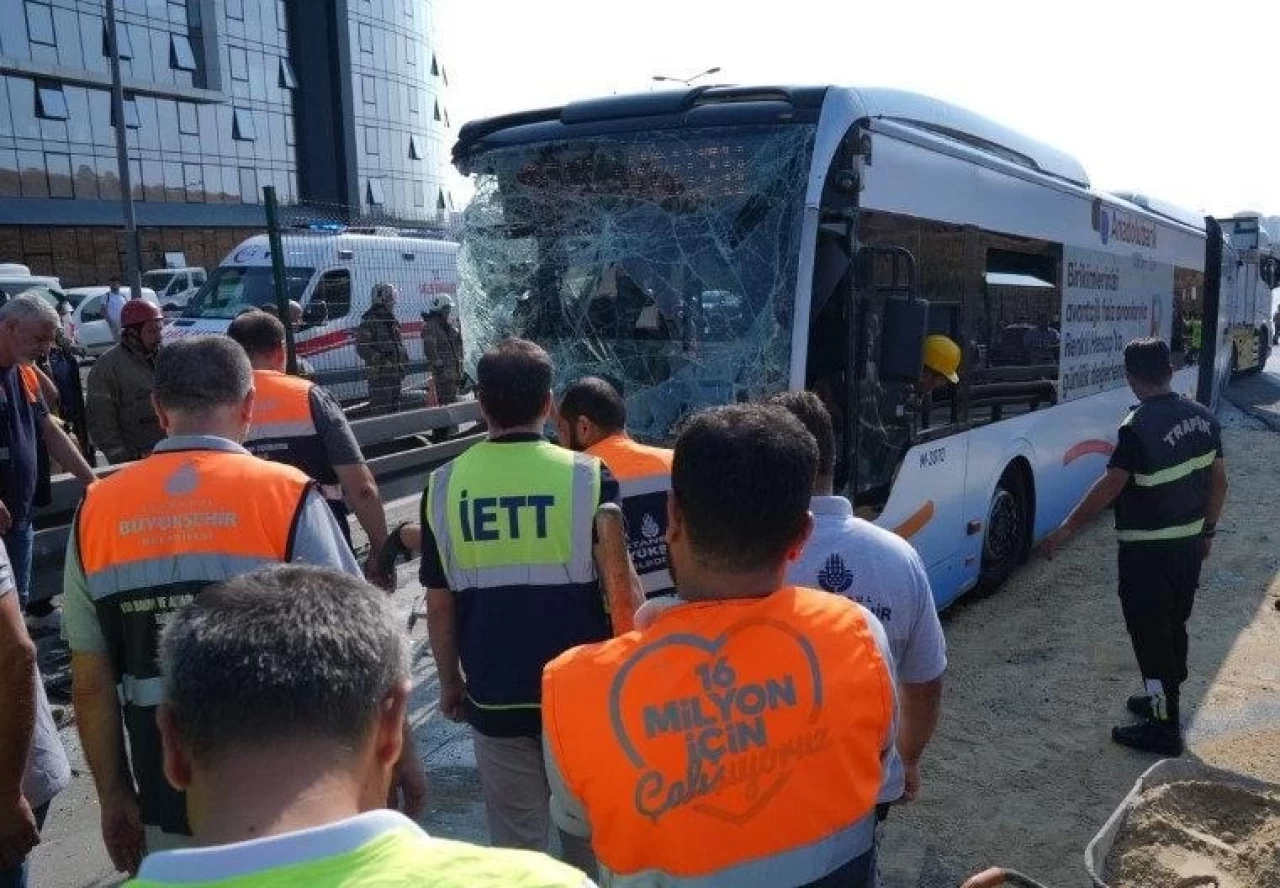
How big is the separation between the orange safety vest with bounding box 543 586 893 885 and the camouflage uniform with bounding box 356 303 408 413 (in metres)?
11.4

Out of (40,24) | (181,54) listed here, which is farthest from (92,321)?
(181,54)

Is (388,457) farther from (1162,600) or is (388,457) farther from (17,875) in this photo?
(17,875)

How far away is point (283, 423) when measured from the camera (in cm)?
441

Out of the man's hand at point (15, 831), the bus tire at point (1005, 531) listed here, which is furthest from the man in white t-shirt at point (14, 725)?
the bus tire at point (1005, 531)

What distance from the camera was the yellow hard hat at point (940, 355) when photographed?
20.2 feet

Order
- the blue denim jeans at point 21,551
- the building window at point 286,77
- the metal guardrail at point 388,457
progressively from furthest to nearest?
the building window at point 286,77 → the metal guardrail at point 388,457 → the blue denim jeans at point 21,551

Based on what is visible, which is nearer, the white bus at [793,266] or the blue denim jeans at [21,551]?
the white bus at [793,266]

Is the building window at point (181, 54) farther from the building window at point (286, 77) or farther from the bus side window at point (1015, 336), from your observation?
the bus side window at point (1015, 336)

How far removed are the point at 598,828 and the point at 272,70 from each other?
53.3 m

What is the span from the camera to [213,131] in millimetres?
44656

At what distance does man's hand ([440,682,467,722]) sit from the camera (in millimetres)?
3287

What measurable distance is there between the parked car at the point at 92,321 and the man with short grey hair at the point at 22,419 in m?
21.0

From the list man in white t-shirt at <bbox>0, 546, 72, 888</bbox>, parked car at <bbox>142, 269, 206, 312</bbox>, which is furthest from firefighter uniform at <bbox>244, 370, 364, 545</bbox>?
parked car at <bbox>142, 269, 206, 312</bbox>

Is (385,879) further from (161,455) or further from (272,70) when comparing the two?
(272,70)
